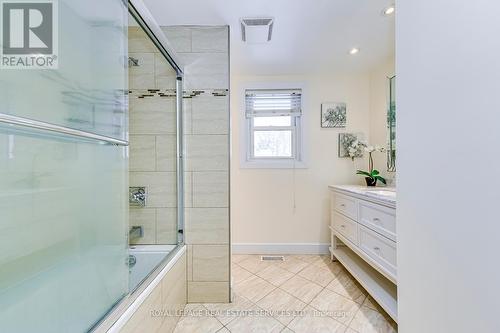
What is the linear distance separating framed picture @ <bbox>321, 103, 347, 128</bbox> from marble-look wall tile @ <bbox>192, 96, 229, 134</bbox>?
4.79 ft

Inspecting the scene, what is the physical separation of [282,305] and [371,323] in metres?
0.62

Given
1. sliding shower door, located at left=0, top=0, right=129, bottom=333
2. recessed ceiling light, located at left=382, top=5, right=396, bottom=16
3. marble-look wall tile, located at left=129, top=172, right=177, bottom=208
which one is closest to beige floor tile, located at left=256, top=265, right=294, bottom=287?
marble-look wall tile, located at left=129, top=172, right=177, bottom=208

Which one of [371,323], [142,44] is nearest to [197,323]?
[371,323]

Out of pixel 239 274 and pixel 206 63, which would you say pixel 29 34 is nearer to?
pixel 206 63

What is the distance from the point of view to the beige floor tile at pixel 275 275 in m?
2.23

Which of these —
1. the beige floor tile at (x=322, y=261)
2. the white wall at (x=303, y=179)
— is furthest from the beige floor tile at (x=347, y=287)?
the white wall at (x=303, y=179)

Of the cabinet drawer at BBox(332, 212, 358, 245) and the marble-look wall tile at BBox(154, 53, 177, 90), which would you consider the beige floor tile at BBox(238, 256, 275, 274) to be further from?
the marble-look wall tile at BBox(154, 53, 177, 90)

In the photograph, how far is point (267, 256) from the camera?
2.84 metres

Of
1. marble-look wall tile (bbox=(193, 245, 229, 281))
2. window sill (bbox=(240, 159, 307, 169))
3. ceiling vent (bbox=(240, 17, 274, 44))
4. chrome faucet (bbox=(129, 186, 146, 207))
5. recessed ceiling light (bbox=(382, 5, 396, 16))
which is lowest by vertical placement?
marble-look wall tile (bbox=(193, 245, 229, 281))

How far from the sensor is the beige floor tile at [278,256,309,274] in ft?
8.14

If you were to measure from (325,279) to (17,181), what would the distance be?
7.69ft

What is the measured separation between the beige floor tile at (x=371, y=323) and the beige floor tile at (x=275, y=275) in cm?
70

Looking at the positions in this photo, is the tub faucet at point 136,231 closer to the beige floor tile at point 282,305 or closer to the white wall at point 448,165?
the beige floor tile at point 282,305

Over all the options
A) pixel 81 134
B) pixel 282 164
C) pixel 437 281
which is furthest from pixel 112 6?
pixel 282 164
